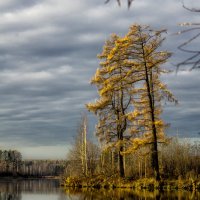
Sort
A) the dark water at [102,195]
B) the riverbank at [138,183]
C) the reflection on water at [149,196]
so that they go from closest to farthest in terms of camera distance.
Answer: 1. the reflection on water at [149,196]
2. the dark water at [102,195]
3. the riverbank at [138,183]

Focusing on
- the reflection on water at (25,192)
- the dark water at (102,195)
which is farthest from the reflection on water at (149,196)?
the reflection on water at (25,192)

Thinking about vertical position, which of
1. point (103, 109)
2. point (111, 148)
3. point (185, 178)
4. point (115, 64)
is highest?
point (115, 64)

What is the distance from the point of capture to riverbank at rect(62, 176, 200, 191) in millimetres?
26902

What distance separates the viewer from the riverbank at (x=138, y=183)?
2690 centimetres

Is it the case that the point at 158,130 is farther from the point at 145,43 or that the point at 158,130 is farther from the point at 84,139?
the point at 84,139

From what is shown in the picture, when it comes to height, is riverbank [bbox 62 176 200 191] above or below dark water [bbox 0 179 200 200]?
above

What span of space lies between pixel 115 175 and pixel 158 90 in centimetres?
902

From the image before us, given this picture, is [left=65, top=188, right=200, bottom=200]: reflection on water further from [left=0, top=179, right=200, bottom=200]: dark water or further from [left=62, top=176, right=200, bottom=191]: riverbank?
[left=62, top=176, right=200, bottom=191]: riverbank

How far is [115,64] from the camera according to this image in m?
34.4

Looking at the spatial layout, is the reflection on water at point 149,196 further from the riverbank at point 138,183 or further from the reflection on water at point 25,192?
the reflection on water at point 25,192

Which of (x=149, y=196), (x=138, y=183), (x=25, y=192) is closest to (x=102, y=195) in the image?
(x=149, y=196)

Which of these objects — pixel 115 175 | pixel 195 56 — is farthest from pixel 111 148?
pixel 195 56

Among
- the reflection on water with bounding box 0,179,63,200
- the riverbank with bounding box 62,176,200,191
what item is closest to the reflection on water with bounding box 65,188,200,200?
the riverbank with bounding box 62,176,200,191

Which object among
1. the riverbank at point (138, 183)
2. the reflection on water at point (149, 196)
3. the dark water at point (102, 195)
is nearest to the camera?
the reflection on water at point (149, 196)
